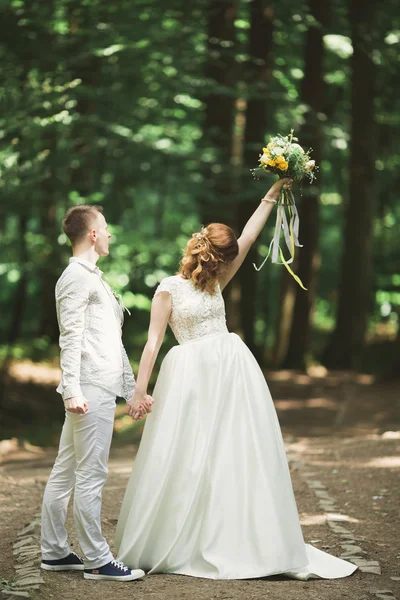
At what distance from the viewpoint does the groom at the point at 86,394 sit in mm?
5371

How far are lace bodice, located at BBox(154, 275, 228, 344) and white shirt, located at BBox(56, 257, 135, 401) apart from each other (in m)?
0.44

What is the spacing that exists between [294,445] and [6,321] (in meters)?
19.0

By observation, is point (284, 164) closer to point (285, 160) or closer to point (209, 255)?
point (285, 160)

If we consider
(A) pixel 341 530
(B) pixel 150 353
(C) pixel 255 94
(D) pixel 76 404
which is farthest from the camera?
(C) pixel 255 94

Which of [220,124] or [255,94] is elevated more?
[255,94]

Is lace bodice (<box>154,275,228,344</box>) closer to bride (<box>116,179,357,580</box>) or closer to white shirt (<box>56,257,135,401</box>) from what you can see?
bride (<box>116,179,357,580</box>)

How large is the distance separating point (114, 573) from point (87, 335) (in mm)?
1470

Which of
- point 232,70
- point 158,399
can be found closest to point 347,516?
point 158,399

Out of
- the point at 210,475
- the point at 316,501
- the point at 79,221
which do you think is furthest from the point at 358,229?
the point at 79,221

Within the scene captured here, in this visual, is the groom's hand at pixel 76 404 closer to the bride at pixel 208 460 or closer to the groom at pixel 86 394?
the groom at pixel 86 394

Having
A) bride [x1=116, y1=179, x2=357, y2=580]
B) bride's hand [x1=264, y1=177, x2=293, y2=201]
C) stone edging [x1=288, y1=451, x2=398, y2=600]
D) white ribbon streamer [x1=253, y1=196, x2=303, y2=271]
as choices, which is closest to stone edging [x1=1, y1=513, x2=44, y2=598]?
bride [x1=116, y1=179, x2=357, y2=580]

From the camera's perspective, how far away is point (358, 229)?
20188mm

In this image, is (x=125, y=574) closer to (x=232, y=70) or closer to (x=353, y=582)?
(x=353, y=582)

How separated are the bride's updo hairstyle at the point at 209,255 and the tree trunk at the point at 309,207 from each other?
10665 mm
